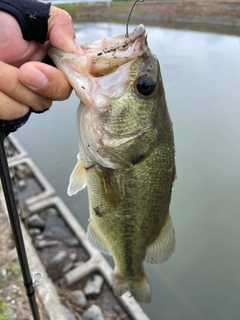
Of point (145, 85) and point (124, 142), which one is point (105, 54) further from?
point (124, 142)

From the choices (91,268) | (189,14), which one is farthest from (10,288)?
(189,14)

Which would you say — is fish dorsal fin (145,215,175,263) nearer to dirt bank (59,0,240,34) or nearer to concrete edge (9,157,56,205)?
concrete edge (9,157,56,205)

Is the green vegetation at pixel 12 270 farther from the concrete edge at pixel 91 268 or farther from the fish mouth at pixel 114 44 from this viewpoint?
the fish mouth at pixel 114 44

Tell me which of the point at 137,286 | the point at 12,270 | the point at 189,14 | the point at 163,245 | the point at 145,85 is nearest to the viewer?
the point at 145,85

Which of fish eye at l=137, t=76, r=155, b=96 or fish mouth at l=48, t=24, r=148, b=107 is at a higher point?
fish mouth at l=48, t=24, r=148, b=107

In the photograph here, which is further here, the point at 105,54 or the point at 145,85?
the point at 145,85

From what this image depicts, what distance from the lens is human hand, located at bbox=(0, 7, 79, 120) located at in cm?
96

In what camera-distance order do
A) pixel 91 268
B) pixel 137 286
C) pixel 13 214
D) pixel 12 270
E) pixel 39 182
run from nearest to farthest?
pixel 13 214
pixel 137 286
pixel 12 270
pixel 91 268
pixel 39 182

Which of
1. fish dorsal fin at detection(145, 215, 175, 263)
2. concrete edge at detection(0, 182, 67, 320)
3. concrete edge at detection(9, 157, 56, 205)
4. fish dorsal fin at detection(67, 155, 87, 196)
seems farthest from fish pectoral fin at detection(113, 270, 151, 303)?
concrete edge at detection(9, 157, 56, 205)

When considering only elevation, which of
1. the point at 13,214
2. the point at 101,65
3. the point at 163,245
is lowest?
the point at 163,245

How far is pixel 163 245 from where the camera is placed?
1.65 metres

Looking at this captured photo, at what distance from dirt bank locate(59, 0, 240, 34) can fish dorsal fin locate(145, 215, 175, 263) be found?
1310 cm

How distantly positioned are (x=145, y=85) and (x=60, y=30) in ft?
1.24

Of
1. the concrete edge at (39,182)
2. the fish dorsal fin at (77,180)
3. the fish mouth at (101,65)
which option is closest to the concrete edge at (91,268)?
the concrete edge at (39,182)
